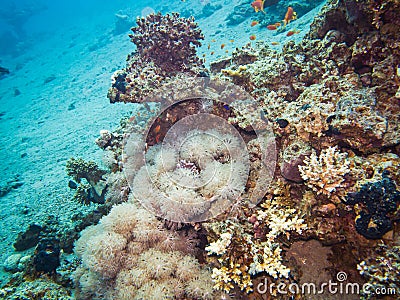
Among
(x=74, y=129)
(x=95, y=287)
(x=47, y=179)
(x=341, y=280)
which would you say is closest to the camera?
(x=341, y=280)

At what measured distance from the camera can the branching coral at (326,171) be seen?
6.93 ft

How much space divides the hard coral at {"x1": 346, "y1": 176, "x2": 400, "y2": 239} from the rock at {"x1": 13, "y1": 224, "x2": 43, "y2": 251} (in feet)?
19.0

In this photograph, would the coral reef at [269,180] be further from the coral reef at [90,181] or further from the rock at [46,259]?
the coral reef at [90,181]

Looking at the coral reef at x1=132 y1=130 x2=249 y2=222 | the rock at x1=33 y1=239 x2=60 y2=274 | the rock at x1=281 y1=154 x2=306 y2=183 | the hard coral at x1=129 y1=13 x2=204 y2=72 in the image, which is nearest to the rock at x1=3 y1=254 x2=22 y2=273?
the rock at x1=33 y1=239 x2=60 y2=274

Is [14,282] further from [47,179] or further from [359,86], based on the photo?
[359,86]

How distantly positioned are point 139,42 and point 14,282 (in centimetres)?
464

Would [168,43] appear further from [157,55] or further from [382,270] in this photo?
[382,270]

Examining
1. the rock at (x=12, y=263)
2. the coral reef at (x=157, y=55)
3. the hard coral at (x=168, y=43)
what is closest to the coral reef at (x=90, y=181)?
the rock at (x=12, y=263)

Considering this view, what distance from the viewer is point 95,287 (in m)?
2.55

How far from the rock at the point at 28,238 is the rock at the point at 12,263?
Result: 8.0 inches

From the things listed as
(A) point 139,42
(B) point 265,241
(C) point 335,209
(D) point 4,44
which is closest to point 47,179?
(A) point 139,42

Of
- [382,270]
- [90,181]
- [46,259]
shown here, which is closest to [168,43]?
[90,181]

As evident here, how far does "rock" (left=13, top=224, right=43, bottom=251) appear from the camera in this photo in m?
4.84

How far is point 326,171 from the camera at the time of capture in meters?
2.13
